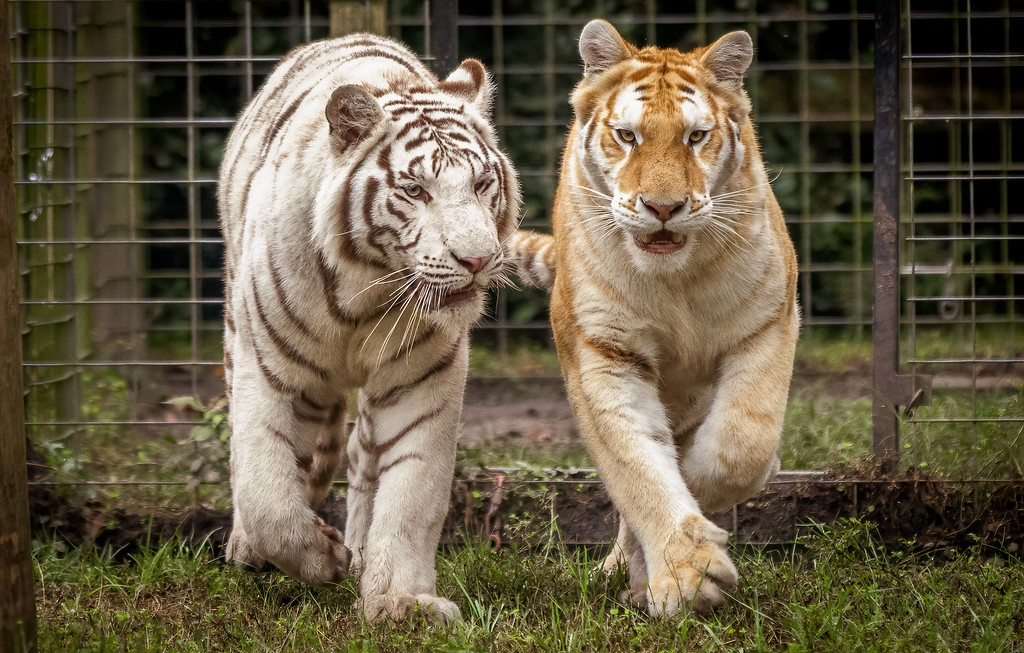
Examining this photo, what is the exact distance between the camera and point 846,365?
701 cm

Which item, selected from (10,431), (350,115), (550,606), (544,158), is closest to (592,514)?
(550,606)

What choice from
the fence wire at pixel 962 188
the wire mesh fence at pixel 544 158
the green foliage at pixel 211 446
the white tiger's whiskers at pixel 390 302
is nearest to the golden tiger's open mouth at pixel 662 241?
the white tiger's whiskers at pixel 390 302

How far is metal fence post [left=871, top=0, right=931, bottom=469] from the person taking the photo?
4.05 metres

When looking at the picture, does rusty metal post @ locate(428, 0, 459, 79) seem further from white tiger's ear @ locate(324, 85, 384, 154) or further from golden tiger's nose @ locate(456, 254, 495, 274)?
golden tiger's nose @ locate(456, 254, 495, 274)

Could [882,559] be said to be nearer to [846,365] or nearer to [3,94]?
[3,94]

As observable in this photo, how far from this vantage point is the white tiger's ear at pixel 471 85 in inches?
132

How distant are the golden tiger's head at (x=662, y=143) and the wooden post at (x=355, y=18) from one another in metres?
1.45

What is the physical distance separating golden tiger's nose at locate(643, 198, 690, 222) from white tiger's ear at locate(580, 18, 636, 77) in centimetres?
60

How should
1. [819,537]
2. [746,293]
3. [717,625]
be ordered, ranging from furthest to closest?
[819,537] → [746,293] → [717,625]

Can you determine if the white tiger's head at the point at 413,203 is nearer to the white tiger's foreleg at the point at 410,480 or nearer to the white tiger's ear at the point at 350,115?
the white tiger's ear at the point at 350,115

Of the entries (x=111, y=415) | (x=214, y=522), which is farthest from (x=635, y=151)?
(x=111, y=415)

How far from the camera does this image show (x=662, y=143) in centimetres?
304

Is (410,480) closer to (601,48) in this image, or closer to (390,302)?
(390,302)

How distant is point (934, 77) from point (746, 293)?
19.2 ft
